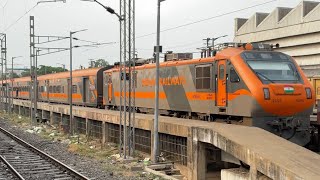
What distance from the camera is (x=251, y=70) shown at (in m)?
14.1

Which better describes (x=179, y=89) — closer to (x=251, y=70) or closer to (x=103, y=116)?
(x=251, y=70)

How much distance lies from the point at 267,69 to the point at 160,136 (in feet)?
17.1

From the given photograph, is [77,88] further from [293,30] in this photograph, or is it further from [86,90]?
[293,30]

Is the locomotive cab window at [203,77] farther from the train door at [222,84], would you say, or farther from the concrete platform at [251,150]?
the concrete platform at [251,150]

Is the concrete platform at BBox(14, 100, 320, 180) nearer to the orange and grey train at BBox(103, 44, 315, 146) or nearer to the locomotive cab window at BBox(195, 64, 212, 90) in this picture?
the orange and grey train at BBox(103, 44, 315, 146)

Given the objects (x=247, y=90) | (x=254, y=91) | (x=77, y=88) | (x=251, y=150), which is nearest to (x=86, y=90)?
(x=77, y=88)

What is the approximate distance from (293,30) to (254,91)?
56.7 metres

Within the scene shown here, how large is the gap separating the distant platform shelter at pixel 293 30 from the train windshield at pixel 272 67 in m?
46.5

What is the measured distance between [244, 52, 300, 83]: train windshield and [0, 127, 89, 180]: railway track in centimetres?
656

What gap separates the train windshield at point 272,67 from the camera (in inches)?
558

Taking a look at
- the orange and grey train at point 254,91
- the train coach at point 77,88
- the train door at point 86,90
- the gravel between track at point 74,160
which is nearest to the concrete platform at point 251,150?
the orange and grey train at point 254,91

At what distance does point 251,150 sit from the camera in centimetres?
999

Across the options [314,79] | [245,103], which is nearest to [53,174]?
[245,103]

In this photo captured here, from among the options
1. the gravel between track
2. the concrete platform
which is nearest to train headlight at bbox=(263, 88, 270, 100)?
the concrete platform
